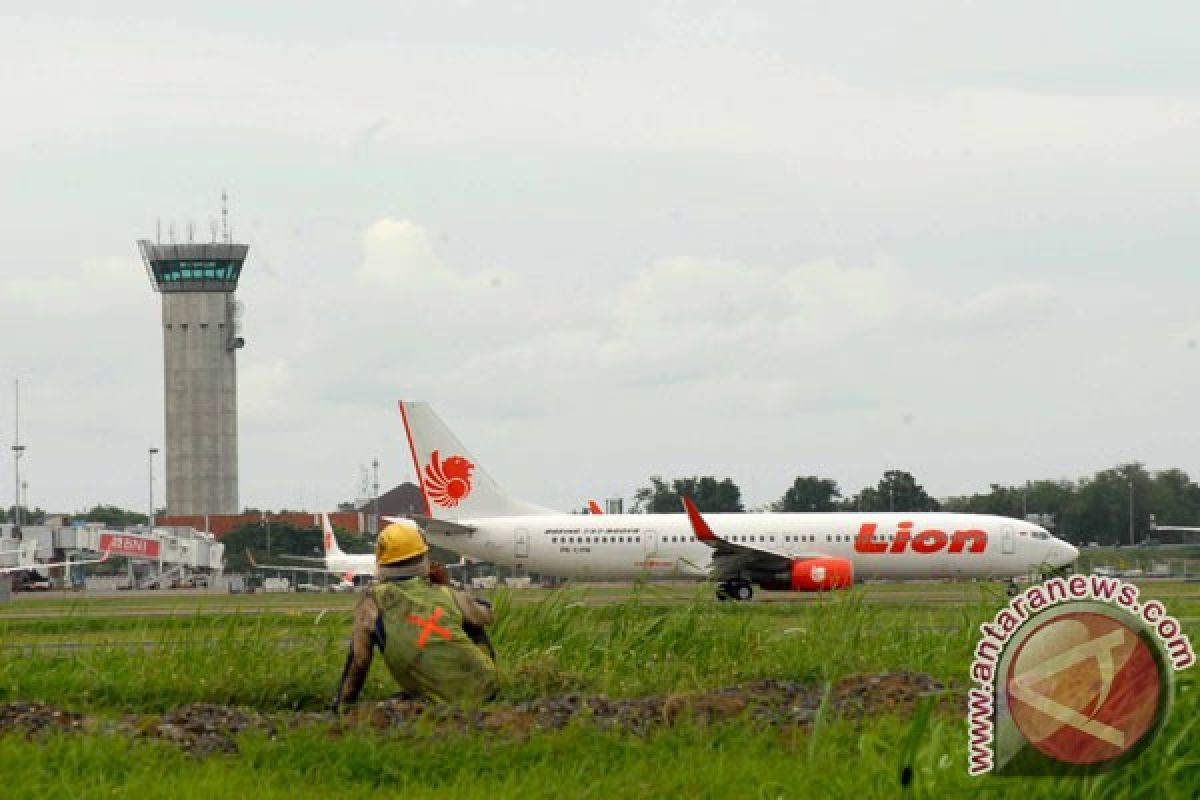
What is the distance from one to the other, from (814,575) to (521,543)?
7.45m

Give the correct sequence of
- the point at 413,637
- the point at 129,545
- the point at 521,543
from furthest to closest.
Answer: the point at 129,545 → the point at 521,543 → the point at 413,637

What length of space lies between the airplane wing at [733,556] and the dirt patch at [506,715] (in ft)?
114

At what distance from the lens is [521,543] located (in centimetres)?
4816

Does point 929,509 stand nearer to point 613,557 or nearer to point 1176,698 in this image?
point 613,557

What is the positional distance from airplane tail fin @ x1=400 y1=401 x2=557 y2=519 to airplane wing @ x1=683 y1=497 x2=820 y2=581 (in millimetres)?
5219

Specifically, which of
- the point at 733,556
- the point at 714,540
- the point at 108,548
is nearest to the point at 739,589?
the point at 733,556

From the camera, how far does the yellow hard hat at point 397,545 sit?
10.8 meters

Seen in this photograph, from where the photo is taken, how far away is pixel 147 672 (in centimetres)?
1296

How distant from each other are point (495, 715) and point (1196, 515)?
100398mm

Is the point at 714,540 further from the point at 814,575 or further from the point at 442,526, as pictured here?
the point at 442,526

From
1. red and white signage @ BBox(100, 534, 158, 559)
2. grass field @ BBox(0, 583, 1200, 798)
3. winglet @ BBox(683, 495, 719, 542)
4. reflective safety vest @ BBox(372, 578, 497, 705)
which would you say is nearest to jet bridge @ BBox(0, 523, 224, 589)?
red and white signage @ BBox(100, 534, 158, 559)

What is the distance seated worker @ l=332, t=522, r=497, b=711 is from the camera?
1070 centimetres

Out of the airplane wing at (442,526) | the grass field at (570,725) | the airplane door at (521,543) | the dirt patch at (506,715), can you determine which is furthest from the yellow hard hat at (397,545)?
the airplane door at (521,543)

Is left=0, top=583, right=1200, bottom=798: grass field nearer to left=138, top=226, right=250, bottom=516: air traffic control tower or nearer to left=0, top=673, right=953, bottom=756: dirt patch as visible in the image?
left=0, top=673, right=953, bottom=756: dirt patch
